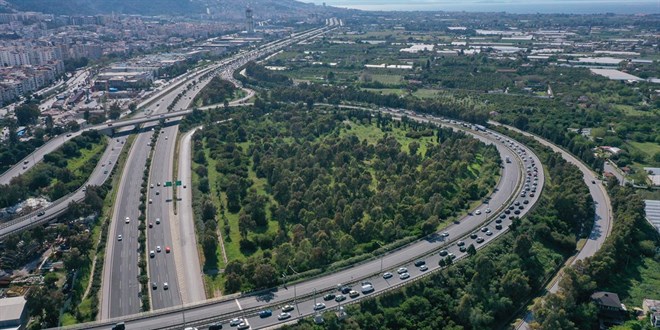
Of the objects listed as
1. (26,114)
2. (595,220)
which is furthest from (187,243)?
(26,114)

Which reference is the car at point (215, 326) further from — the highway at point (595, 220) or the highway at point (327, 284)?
the highway at point (595, 220)

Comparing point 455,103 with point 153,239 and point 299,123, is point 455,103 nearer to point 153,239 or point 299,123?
point 299,123

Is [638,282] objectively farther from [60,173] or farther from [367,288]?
[60,173]

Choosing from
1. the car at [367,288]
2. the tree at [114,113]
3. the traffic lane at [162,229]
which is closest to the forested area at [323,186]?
the traffic lane at [162,229]

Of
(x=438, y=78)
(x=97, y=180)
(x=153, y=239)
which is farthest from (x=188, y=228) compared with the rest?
(x=438, y=78)

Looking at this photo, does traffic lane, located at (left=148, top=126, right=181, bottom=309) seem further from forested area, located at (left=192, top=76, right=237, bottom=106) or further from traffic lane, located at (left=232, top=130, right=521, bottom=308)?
forested area, located at (left=192, top=76, right=237, bottom=106)
